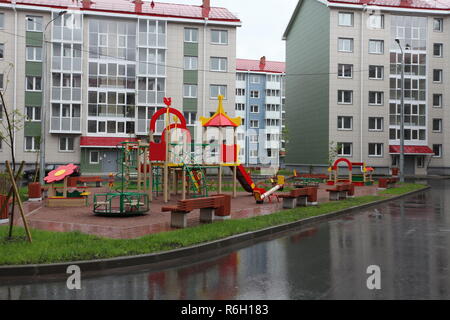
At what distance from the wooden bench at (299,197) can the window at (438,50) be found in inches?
1526

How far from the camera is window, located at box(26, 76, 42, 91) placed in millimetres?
38375

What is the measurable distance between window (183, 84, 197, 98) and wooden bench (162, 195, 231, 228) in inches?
1214

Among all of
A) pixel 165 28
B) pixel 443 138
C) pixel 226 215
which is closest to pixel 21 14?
pixel 165 28

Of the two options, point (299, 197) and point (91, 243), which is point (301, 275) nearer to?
point (91, 243)

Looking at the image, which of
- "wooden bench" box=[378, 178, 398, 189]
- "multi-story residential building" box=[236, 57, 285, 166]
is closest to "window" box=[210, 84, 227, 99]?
"wooden bench" box=[378, 178, 398, 189]

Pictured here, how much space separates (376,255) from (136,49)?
37010 millimetres

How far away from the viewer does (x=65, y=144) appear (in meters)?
39.2

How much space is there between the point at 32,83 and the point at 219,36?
18.3m

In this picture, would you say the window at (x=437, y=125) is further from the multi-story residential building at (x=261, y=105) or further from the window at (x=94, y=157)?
the window at (x=94, y=157)

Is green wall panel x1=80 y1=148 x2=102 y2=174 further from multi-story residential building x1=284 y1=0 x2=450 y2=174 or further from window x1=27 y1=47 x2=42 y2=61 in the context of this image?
multi-story residential building x1=284 y1=0 x2=450 y2=174

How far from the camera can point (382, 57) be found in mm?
44594

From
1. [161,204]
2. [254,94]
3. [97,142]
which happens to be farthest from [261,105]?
[161,204]
